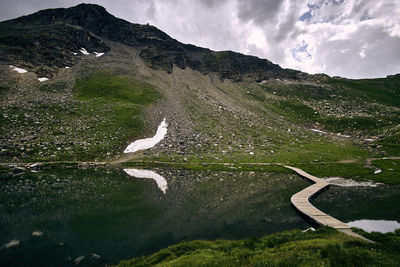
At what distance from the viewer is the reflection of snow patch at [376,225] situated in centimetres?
2414

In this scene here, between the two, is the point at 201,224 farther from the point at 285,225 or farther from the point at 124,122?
the point at 124,122

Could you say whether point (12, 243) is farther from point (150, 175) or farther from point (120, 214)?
point (150, 175)

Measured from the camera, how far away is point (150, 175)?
47.1 metres

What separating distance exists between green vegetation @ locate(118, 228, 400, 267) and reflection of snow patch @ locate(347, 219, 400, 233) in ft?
33.8

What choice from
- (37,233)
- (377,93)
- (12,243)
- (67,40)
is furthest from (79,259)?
(377,93)

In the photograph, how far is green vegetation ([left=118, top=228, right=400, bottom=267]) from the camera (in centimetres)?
1099

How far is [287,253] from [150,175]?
38561 millimetres

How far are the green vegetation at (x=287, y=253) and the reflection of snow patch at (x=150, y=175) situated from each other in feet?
74.4

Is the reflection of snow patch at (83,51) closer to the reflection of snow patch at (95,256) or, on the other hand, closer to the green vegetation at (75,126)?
the green vegetation at (75,126)

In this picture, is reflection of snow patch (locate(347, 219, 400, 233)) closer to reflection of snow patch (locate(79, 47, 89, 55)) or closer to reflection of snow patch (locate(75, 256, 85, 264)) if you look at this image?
reflection of snow patch (locate(75, 256, 85, 264))

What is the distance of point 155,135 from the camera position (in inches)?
3115

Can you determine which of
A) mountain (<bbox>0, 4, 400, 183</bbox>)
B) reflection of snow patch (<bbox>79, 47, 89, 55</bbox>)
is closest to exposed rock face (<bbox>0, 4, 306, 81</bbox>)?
mountain (<bbox>0, 4, 400, 183</bbox>)

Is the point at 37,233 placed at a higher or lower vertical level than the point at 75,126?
lower

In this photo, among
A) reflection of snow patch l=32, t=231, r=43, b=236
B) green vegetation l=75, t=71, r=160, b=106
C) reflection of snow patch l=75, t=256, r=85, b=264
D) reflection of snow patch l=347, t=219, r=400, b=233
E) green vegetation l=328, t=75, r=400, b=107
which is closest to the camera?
reflection of snow patch l=75, t=256, r=85, b=264
